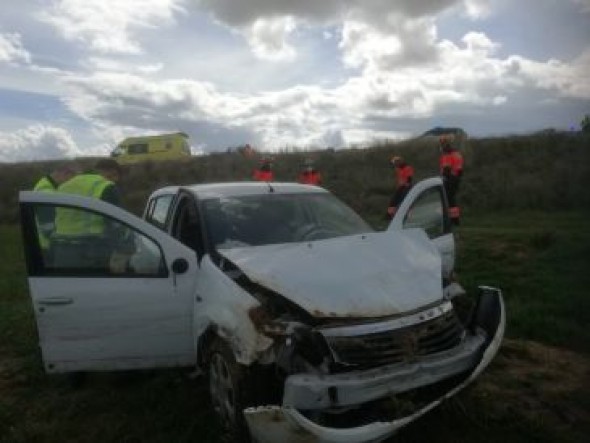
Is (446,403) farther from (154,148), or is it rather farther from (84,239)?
(154,148)

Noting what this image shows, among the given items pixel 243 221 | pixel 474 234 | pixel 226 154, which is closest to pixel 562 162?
pixel 474 234

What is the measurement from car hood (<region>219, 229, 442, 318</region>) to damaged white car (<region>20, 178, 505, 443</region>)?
0.4 inches

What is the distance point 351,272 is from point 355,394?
80 cm

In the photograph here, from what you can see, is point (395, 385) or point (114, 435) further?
point (114, 435)

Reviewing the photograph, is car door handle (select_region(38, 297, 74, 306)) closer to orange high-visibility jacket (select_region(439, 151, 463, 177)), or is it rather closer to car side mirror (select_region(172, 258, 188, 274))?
car side mirror (select_region(172, 258, 188, 274))

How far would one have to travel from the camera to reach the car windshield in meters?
4.99

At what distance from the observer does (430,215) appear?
18.5ft

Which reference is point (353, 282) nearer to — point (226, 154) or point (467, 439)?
point (467, 439)

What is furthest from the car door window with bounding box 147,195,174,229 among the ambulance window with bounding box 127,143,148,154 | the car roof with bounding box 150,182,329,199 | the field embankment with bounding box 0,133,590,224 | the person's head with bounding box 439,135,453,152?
the ambulance window with bounding box 127,143,148,154

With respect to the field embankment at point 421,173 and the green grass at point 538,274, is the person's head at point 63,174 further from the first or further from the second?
the field embankment at point 421,173

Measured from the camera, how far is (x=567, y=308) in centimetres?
701

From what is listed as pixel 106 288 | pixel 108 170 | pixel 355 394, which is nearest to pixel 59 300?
pixel 106 288

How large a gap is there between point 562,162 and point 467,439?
20391mm

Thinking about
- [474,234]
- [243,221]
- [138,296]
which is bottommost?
[474,234]
